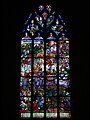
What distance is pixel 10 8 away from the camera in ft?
31.2

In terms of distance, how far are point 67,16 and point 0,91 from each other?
2.32 m

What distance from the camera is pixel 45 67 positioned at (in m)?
9.33

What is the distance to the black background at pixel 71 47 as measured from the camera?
8797 millimetres

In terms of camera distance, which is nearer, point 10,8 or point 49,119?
point 49,119

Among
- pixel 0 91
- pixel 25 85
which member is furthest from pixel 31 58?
pixel 0 91

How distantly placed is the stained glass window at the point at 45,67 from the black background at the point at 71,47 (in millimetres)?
195

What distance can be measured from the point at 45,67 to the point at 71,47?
2.35 ft

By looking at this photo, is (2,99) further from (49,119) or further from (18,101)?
(49,119)

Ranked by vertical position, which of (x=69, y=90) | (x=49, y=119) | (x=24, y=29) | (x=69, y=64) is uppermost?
(x=24, y=29)

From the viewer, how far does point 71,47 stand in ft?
30.5

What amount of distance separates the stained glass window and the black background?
19cm

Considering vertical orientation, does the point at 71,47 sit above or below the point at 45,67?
above

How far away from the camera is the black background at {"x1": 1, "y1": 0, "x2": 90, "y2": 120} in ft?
28.9

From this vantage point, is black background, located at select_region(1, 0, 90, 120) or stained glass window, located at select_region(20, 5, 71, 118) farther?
stained glass window, located at select_region(20, 5, 71, 118)
